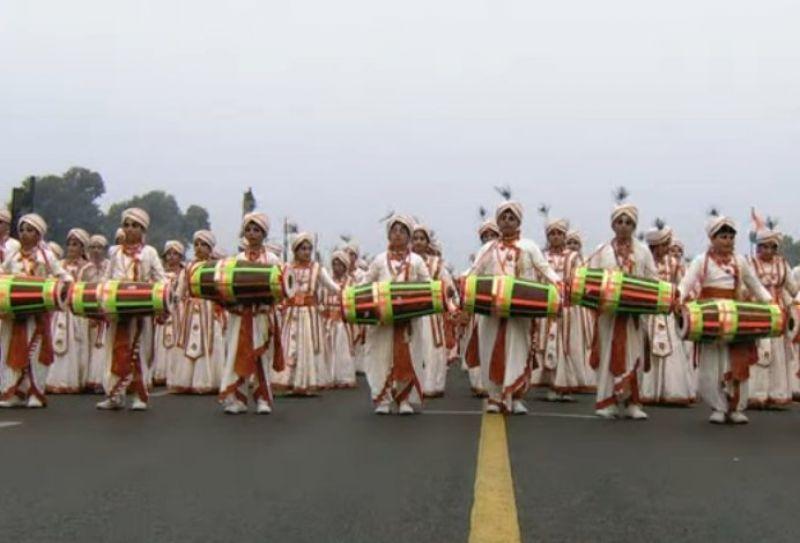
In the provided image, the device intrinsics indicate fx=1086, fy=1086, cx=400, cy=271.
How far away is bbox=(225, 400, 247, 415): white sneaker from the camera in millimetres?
9930

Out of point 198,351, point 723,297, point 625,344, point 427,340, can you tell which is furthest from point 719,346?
point 198,351

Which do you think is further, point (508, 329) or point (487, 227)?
point (487, 227)

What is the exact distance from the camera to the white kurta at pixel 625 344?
9711 millimetres

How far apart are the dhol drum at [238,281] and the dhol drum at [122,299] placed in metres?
0.41

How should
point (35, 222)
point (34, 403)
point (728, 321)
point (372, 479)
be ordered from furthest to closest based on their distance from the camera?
1. point (35, 222)
2. point (34, 403)
3. point (728, 321)
4. point (372, 479)

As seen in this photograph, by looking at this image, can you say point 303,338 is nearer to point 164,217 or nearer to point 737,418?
point 737,418

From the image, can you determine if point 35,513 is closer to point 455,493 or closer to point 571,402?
point 455,493

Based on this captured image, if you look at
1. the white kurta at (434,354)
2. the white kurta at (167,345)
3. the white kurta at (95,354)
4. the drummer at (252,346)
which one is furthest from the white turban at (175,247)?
the drummer at (252,346)

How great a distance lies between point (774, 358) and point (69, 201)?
83572 mm

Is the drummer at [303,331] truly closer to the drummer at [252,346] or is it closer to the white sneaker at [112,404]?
the drummer at [252,346]

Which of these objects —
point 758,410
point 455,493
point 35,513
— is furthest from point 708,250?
point 35,513

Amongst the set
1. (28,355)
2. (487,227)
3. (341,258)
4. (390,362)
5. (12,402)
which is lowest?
(12,402)

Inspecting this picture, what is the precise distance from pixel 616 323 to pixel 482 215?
8.36 metres

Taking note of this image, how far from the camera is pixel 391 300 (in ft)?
31.7
